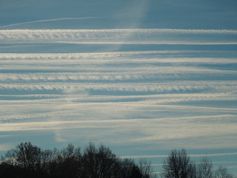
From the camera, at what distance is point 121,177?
199m

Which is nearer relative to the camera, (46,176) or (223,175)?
(46,176)

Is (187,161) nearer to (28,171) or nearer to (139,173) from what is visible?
(139,173)

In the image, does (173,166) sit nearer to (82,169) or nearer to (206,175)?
(206,175)

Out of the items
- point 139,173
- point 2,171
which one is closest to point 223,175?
point 139,173

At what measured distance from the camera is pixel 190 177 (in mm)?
188125

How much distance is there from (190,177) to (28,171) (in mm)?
43870

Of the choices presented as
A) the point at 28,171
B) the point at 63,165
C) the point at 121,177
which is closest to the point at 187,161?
the point at 121,177

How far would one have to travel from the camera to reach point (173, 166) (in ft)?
623

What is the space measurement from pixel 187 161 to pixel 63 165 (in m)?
31.0

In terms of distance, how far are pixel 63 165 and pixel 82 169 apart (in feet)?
21.0

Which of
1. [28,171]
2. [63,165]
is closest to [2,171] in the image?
[28,171]

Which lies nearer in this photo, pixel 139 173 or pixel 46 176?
pixel 46 176

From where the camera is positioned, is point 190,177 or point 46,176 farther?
point 190,177

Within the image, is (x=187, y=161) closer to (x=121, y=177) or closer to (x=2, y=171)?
(x=121, y=177)
